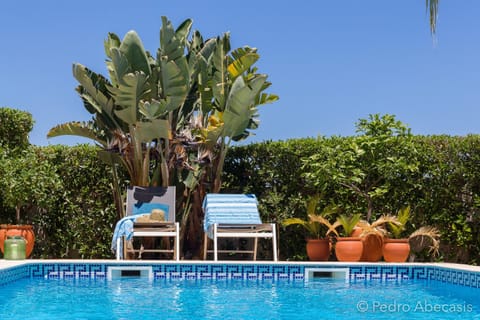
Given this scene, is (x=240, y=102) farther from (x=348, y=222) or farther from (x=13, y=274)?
(x=13, y=274)

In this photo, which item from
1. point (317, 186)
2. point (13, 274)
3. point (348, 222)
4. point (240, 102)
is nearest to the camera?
point (13, 274)

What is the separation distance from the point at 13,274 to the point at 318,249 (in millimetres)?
4433

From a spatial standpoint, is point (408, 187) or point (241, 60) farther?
point (241, 60)

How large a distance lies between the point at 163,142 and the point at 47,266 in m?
3.07

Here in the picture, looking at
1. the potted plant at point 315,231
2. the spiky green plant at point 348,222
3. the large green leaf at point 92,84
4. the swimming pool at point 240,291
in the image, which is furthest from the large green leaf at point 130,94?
the spiky green plant at point 348,222

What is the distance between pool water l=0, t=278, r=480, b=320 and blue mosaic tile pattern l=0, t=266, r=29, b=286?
0.10 m

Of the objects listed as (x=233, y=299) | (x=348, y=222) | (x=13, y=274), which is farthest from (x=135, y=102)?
(x=233, y=299)

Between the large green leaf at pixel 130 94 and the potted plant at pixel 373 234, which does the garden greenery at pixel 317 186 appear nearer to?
the potted plant at pixel 373 234

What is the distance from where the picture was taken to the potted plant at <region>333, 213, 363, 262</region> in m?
9.58

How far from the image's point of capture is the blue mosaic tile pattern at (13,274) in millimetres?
7670

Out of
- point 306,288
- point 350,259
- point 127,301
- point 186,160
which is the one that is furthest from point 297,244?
point 127,301

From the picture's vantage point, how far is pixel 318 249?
9.97m

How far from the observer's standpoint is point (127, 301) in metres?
6.34

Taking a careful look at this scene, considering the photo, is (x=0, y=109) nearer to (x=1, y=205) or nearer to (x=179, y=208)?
(x=1, y=205)
